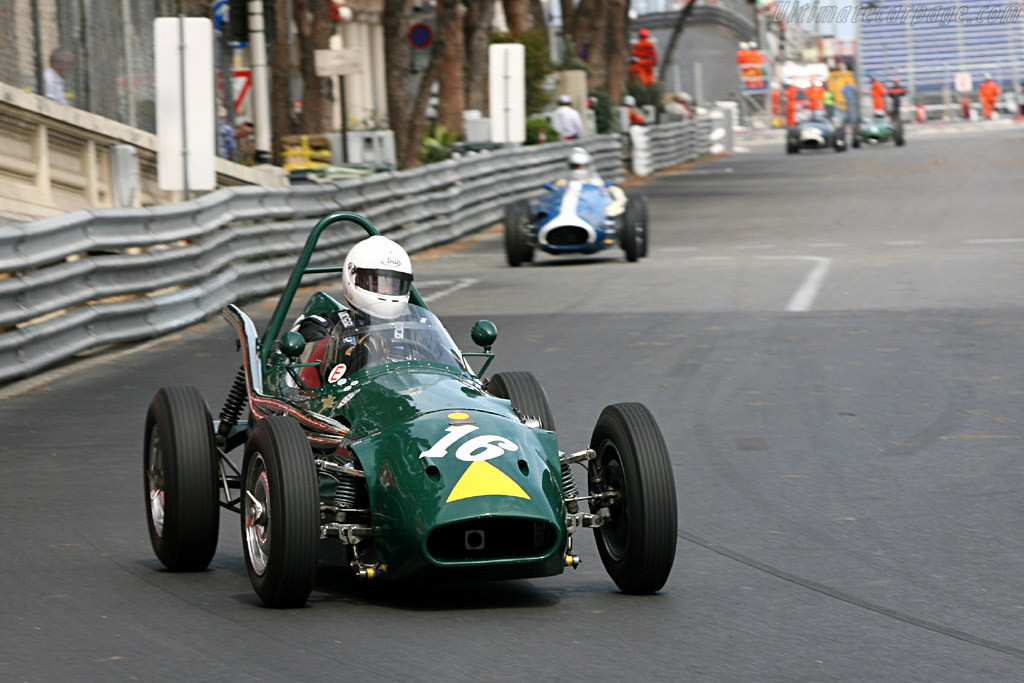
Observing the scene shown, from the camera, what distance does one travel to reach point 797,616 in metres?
6.24

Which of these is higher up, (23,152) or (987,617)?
(23,152)

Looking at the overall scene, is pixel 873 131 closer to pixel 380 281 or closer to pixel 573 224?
pixel 573 224

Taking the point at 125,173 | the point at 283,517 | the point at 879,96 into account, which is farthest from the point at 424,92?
the point at 879,96

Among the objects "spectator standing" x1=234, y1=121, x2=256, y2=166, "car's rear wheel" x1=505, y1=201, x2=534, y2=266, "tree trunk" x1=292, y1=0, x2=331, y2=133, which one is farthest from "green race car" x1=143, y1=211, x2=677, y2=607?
"tree trunk" x1=292, y1=0, x2=331, y2=133

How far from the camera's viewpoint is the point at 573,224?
2177 centimetres

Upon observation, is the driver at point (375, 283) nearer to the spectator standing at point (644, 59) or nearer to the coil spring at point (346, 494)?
the coil spring at point (346, 494)

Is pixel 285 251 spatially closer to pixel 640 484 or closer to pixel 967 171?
pixel 640 484

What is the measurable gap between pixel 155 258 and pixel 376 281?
331 inches

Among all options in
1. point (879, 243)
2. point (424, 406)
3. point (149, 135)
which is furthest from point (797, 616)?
point (879, 243)

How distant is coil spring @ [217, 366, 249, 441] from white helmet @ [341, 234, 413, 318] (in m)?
1.07

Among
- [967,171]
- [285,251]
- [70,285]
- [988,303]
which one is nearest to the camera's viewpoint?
[70,285]

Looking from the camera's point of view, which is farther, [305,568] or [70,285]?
[70,285]

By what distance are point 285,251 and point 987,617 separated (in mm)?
13785

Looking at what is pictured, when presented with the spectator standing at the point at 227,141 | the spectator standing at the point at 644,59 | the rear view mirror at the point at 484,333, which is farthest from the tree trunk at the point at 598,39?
the rear view mirror at the point at 484,333
